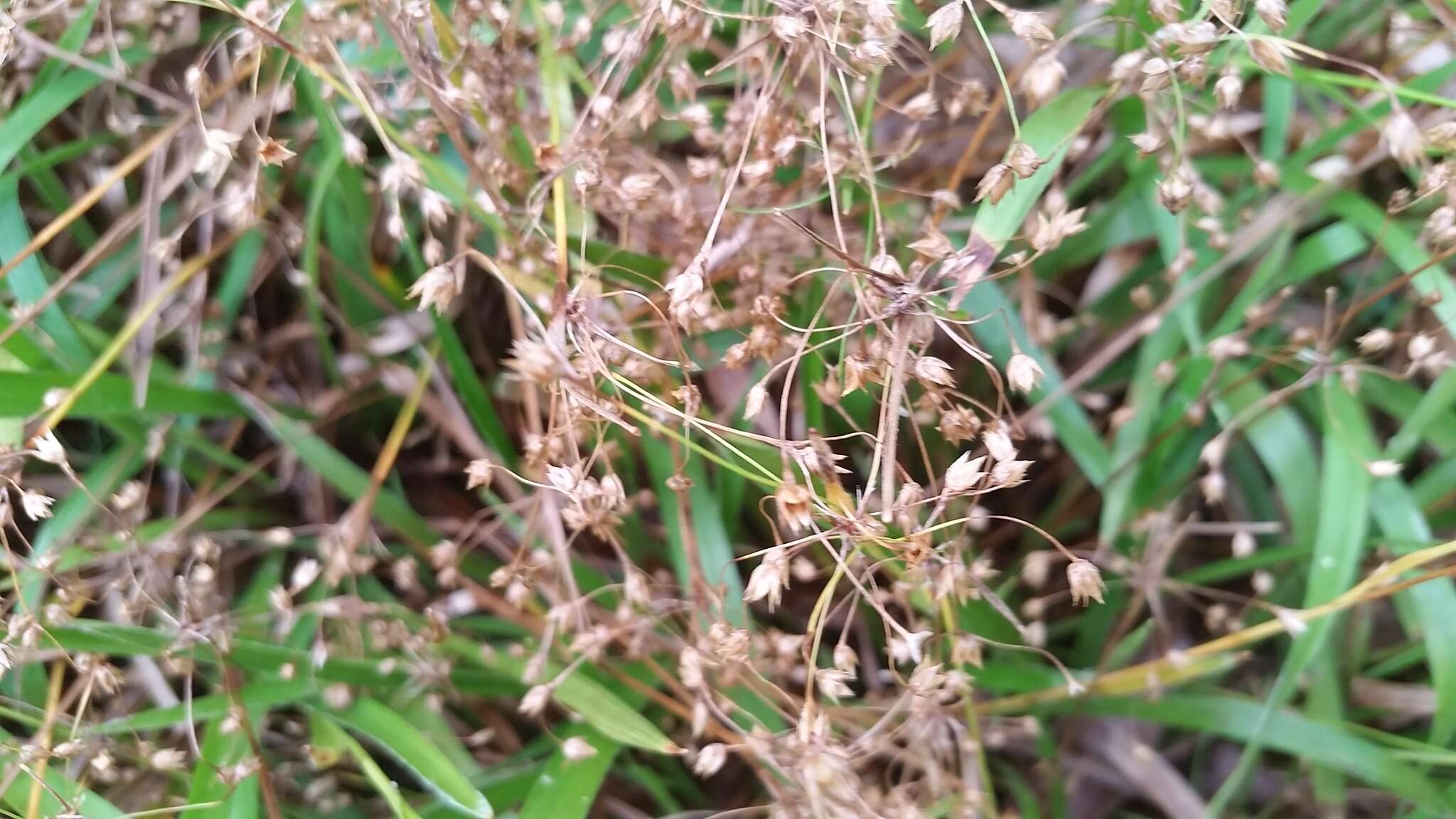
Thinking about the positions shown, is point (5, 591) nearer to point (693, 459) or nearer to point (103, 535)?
point (103, 535)

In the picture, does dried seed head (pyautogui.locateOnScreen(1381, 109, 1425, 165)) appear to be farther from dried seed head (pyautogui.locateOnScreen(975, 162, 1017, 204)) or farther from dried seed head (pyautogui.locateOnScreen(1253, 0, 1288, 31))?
dried seed head (pyautogui.locateOnScreen(975, 162, 1017, 204))

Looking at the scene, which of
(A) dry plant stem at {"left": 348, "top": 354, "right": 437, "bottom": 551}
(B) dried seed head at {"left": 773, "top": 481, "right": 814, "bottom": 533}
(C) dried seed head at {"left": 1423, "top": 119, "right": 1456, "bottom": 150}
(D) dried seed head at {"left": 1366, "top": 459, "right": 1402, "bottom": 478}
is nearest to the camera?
(B) dried seed head at {"left": 773, "top": 481, "right": 814, "bottom": 533}

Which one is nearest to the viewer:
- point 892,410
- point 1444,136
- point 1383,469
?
point 892,410

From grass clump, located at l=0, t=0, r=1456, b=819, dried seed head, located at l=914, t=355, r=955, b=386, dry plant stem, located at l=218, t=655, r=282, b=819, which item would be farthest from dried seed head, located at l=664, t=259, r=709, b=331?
dry plant stem, located at l=218, t=655, r=282, b=819

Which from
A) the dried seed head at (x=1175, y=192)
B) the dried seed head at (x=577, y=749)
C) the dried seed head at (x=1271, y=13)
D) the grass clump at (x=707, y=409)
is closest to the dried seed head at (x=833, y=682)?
the grass clump at (x=707, y=409)

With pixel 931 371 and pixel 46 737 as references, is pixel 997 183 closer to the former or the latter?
pixel 931 371

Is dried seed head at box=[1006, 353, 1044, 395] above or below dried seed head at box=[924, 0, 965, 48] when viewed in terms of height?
below

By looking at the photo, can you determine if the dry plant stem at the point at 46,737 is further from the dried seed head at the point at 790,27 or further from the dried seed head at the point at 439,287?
the dried seed head at the point at 790,27

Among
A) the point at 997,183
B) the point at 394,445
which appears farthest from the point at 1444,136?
the point at 394,445

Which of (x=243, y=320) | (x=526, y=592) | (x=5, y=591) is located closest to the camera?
(x=526, y=592)

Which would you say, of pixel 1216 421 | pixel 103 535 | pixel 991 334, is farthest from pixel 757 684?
pixel 103 535

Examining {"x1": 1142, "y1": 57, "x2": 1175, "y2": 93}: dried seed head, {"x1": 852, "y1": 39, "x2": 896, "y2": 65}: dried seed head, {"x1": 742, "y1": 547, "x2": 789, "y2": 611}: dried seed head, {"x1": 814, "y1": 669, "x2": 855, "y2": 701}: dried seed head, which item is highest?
{"x1": 852, "y1": 39, "x2": 896, "y2": 65}: dried seed head
